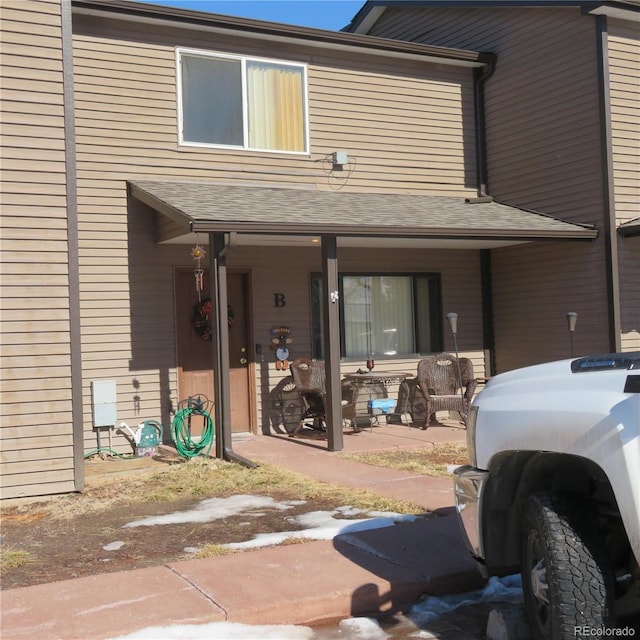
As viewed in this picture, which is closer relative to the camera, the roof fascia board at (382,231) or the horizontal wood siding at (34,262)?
the horizontal wood siding at (34,262)

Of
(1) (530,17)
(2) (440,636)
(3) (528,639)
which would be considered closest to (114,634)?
(2) (440,636)

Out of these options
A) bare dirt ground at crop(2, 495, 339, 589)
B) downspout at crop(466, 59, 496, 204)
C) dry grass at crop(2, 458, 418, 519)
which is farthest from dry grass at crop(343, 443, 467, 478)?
downspout at crop(466, 59, 496, 204)

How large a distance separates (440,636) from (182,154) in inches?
319

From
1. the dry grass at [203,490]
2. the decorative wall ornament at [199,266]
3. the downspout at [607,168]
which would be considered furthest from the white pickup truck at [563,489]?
the downspout at [607,168]

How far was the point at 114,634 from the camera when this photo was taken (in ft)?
13.9

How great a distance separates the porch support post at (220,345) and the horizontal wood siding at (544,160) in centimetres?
539

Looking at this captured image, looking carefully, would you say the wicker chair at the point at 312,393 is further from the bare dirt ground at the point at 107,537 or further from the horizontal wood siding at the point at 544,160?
the bare dirt ground at the point at 107,537

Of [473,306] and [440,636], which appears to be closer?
[440,636]

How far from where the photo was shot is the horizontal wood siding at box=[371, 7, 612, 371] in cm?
1162

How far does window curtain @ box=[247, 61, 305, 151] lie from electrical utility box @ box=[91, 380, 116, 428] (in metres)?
3.99

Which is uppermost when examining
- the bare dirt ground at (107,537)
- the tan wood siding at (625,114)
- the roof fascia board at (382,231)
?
the tan wood siding at (625,114)

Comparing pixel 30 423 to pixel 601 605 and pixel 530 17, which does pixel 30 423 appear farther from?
pixel 530 17

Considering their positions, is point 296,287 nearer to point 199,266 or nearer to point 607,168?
point 199,266

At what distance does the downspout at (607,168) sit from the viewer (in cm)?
1130
